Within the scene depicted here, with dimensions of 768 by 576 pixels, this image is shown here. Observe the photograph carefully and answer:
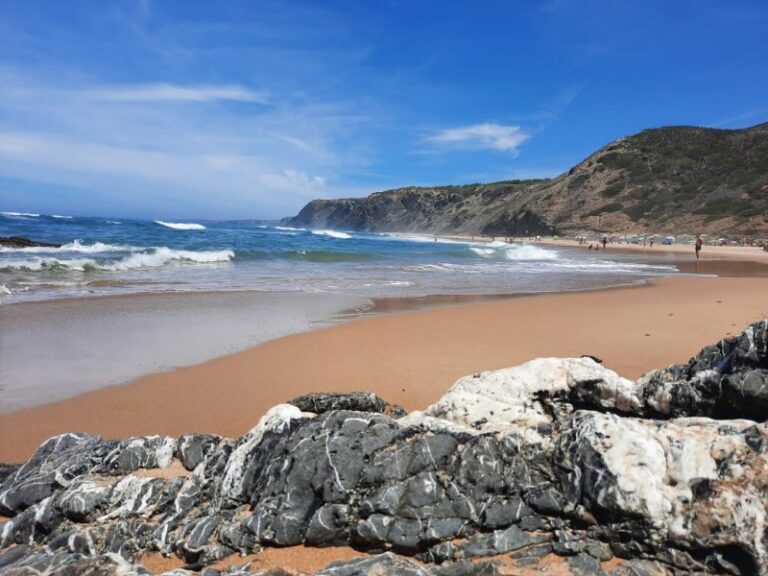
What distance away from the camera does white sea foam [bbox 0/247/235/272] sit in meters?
17.9

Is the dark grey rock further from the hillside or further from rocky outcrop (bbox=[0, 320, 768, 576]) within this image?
the hillside

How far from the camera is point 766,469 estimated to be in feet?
7.80

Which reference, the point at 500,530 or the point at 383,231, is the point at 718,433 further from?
the point at 383,231

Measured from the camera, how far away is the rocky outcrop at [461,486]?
2455 millimetres

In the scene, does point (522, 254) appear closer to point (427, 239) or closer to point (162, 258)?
point (162, 258)

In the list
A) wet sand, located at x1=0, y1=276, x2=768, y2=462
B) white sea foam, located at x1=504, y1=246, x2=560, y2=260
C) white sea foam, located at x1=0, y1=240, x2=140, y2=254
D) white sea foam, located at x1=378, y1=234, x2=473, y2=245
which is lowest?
wet sand, located at x1=0, y1=276, x2=768, y2=462

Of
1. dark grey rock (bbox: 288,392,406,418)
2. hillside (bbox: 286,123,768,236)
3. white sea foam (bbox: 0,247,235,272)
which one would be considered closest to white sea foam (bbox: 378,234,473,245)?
hillside (bbox: 286,123,768,236)

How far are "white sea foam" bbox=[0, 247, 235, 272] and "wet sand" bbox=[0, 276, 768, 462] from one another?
13179mm

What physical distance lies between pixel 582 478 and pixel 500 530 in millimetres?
529

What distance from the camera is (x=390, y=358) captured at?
706 centimetres

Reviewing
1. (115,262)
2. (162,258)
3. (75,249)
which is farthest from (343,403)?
(75,249)

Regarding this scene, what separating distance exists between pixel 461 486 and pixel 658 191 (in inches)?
2686

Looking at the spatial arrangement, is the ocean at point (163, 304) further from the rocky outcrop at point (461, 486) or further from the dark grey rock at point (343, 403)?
the dark grey rock at point (343, 403)

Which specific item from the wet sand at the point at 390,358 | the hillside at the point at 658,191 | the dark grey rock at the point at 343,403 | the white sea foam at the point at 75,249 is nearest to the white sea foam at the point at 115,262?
the white sea foam at the point at 75,249
